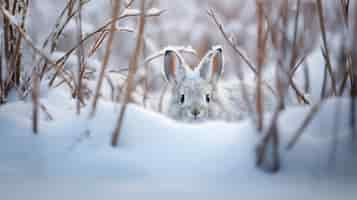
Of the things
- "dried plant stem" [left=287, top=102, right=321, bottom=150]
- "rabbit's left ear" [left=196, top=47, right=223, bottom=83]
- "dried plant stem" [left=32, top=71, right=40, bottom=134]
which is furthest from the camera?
"rabbit's left ear" [left=196, top=47, right=223, bottom=83]

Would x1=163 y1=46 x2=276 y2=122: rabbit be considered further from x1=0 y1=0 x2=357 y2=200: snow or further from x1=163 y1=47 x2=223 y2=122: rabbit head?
x1=0 y1=0 x2=357 y2=200: snow

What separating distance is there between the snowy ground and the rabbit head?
1.75m

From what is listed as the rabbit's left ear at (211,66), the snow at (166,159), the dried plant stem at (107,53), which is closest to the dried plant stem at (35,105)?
the snow at (166,159)

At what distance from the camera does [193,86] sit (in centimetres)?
350

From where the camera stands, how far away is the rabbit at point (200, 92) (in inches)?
132

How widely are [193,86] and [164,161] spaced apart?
2.16m

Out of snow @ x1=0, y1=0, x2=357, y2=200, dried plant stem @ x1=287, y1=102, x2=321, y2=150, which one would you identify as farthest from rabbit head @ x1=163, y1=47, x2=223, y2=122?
dried plant stem @ x1=287, y1=102, x2=321, y2=150

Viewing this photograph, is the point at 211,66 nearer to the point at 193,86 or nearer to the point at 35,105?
the point at 193,86

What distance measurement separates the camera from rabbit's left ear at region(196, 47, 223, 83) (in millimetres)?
3646

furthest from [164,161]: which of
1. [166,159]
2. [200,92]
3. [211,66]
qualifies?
[211,66]

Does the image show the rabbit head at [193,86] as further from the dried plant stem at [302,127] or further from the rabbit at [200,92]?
the dried plant stem at [302,127]

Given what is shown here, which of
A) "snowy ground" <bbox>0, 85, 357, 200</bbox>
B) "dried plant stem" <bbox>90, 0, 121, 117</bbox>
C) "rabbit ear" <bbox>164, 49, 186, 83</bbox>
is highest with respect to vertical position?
"rabbit ear" <bbox>164, 49, 186, 83</bbox>

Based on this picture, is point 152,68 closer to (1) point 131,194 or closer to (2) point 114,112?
(2) point 114,112

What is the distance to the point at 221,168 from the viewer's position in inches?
52.1
